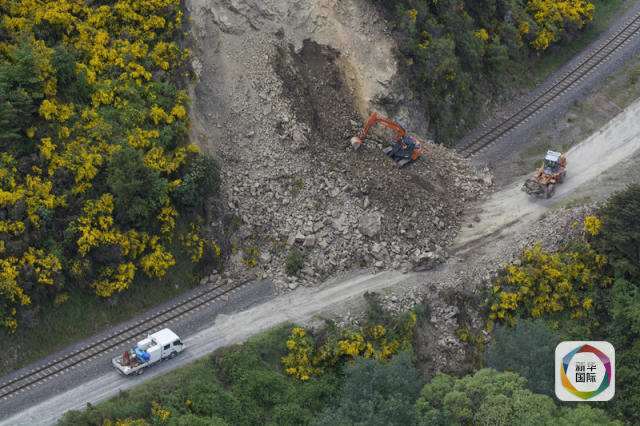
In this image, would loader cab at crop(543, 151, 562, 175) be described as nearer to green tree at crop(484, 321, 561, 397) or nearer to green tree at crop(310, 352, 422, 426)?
green tree at crop(484, 321, 561, 397)

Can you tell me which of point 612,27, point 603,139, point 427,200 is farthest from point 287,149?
point 612,27

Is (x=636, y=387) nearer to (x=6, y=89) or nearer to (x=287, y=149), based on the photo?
(x=287, y=149)

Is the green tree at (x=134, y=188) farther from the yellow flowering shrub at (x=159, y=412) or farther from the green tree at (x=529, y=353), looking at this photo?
the green tree at (x=529, y=353)

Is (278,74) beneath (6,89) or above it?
above

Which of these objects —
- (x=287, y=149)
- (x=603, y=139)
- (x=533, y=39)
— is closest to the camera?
(x=287, y=149)

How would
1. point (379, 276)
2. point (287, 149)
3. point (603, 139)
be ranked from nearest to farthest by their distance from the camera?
point (379, 276) < point (287, 149) < point (603, 139)

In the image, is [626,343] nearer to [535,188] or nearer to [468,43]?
[535,188]

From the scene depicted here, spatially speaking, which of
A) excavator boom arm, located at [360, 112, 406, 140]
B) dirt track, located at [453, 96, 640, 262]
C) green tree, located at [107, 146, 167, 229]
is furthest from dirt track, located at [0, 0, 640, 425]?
green tree, located at [107, 146, 167, 229]
